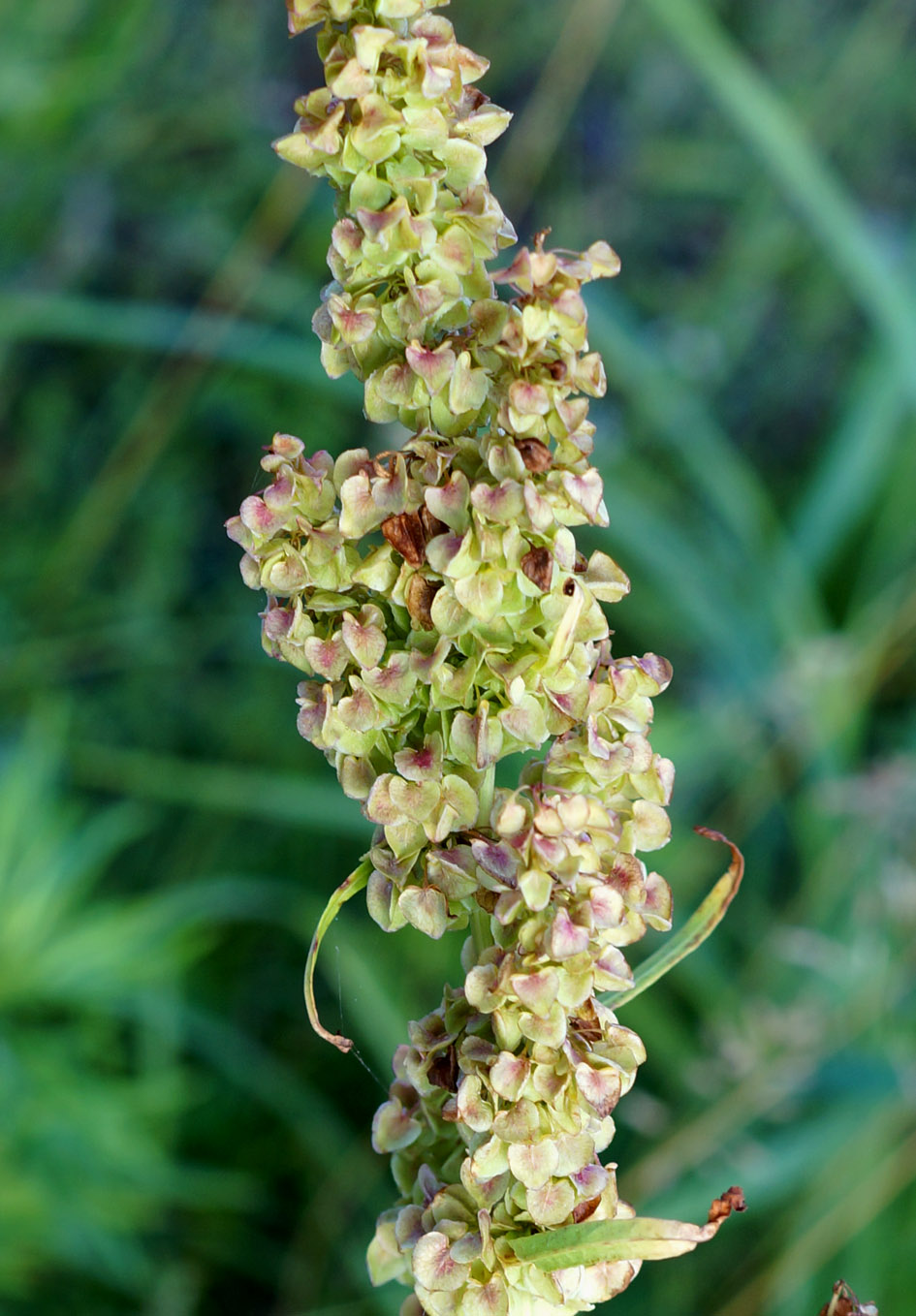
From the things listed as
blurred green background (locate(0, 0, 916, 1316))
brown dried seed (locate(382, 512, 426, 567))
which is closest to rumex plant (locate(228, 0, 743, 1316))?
brown dried seed (locate(382, 512, 426, 567))

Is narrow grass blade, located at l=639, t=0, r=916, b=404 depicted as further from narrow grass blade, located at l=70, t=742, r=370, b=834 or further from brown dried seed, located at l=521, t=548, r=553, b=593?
brown dried seed, located at l=521, t=548, r=553, b=593

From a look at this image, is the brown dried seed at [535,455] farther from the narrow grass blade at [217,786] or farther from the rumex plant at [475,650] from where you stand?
the narrow grass blade at [217,786]

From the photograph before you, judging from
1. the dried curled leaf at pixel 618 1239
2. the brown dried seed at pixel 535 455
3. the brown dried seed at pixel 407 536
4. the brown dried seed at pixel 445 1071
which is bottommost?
the dried curled leaf at pixel 618 1239

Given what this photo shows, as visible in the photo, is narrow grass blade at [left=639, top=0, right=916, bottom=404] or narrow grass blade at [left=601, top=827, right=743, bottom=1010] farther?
narrow grass blade at [left=639, top=0, right=916, bottom=404]

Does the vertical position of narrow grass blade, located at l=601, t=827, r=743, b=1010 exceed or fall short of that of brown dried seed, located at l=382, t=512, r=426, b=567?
it falls short

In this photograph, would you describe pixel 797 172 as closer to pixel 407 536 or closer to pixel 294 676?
pixel 294 676

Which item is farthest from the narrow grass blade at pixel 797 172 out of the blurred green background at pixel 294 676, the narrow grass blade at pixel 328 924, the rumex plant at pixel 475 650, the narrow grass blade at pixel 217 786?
the narrow grass blade at pixel 328 924

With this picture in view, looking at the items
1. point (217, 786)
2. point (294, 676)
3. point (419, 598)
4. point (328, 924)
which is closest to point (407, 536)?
point (419, 598)

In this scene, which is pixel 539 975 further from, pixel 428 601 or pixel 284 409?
pixel 284 409
